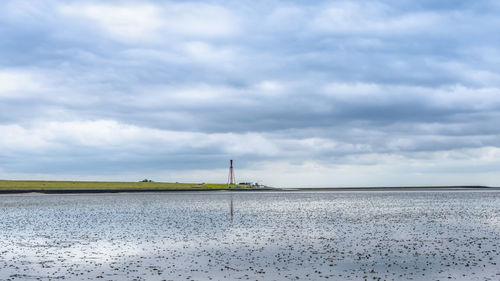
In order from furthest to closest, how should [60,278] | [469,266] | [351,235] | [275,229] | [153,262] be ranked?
[275,229] < [351,235] < [153,262] < [469,266] < [60,278]

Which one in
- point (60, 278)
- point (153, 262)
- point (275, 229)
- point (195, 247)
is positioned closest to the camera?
point (60, 278)

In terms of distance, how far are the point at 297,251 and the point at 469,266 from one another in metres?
11.7

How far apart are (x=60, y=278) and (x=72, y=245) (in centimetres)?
1434

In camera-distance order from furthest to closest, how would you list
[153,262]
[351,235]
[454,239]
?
1. [351,235]
2. [454,239]
3. [153,262]

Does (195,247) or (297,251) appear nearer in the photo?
(297,251)

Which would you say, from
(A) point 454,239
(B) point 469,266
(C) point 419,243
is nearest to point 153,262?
(B) point 469,266

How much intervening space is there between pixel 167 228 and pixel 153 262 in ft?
73.5

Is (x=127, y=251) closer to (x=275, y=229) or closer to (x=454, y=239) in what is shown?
(x=275, y=229)

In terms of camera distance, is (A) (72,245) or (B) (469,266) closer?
(B) (469,266)

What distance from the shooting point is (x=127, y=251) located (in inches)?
1411

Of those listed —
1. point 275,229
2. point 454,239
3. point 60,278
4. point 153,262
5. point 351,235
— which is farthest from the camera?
point 275,229

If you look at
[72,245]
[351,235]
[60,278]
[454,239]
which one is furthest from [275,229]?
[60,278]

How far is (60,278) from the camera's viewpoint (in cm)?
2589

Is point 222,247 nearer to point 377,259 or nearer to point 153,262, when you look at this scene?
point 153,262
